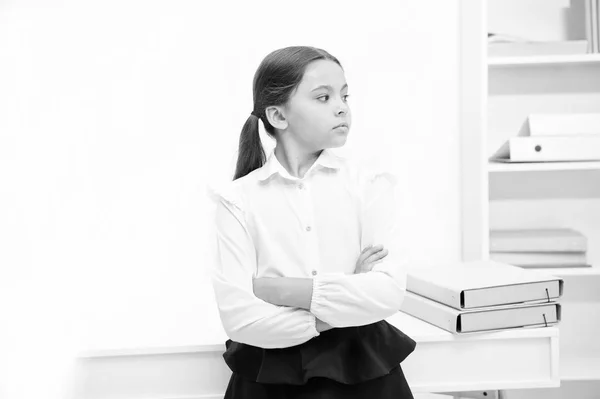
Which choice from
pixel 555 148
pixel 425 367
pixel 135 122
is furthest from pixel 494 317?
pixel 135 122

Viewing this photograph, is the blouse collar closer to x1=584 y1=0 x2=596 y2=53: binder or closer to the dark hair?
the dark hair

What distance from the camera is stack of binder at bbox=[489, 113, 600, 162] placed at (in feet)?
6.76

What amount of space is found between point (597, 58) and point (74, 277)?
175 centimetres

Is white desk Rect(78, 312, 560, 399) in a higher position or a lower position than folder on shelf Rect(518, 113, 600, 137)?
lower

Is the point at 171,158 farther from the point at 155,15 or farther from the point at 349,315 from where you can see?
the point at 349,315

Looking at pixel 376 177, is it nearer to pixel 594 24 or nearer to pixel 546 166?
pixel 546 166

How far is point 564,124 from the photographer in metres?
2.09

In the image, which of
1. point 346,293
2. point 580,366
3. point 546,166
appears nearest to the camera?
point 346,293

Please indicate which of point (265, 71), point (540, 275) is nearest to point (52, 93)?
point (265, 71)

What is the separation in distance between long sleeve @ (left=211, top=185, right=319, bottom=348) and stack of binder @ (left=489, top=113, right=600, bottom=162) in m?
1.06

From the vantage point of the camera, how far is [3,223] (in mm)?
2164

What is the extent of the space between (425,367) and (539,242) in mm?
799

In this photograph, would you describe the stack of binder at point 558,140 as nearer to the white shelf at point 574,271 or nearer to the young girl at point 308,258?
the white shelf at point 574,271

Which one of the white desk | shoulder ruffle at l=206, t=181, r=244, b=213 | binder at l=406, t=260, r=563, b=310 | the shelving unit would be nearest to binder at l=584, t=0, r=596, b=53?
the shelving unit
